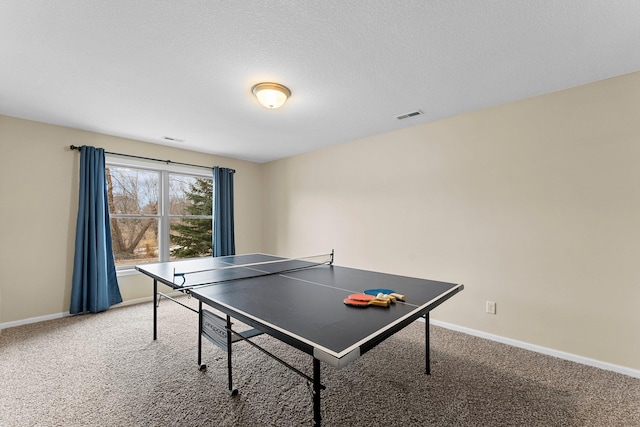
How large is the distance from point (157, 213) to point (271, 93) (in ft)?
10.4

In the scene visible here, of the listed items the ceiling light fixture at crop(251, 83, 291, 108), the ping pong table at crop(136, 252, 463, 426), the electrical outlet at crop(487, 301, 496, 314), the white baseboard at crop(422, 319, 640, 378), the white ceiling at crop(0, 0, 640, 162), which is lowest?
the white baseboard at crop(422, 319, 640, 378)

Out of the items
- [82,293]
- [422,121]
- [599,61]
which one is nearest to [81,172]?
[82,293]

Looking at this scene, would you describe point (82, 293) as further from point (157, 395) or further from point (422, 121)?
point (422, 121)

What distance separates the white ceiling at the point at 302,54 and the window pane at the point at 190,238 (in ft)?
6.79

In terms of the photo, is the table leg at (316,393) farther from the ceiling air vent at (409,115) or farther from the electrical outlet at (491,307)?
the ceiling air vent at (409,115)

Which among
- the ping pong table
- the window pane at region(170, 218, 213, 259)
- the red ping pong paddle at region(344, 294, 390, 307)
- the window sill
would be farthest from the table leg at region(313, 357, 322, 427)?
the window pane at region(170, 218, 213, 259)

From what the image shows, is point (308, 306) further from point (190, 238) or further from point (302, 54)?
point (190, 238)

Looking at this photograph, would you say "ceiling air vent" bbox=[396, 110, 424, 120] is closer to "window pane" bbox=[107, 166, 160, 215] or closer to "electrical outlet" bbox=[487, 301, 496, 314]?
"electrical outlet" bbox=[487, 301, 496, 314]

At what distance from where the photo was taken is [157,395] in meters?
1.93

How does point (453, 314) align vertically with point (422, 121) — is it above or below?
below

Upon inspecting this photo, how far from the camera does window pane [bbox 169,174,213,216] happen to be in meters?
4.63

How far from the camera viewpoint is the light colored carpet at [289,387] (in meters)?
1.71

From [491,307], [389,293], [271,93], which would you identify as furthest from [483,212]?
[271,93]

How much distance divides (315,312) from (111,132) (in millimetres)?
3933
